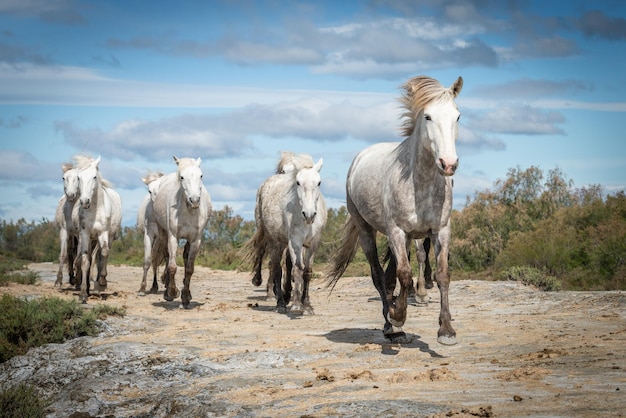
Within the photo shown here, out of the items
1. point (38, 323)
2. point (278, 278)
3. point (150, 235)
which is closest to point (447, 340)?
point (38, 323)

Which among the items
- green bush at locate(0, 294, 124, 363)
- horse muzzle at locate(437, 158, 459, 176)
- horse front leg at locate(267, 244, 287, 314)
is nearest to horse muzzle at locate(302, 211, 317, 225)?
horse front leg at locate(267, 244, 287, 314)

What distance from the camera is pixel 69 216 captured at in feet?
60.2

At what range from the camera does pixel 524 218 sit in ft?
80.3

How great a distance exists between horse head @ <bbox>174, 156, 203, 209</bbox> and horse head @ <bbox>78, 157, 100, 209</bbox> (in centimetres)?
225

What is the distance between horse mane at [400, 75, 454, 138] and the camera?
9016mm

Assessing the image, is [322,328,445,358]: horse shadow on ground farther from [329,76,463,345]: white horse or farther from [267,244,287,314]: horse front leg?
[267,244,287,314]: horse front leg

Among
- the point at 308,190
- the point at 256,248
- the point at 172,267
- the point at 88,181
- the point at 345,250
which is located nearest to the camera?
the point at 345,250

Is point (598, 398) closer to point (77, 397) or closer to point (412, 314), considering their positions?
point (77, 397)

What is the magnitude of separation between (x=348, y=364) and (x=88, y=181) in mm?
9305

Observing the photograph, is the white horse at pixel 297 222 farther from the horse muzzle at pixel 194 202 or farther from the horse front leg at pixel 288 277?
the horse muzzle at pixel 194 202

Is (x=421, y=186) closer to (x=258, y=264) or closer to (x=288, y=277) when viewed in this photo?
(x=288, y=277)

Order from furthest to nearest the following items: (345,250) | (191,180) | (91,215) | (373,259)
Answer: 1. (91,215)
2. (191,180)
3. (345,250)
4. (373,259)

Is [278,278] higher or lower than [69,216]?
lower

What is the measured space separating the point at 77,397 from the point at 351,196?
4.39 metres
